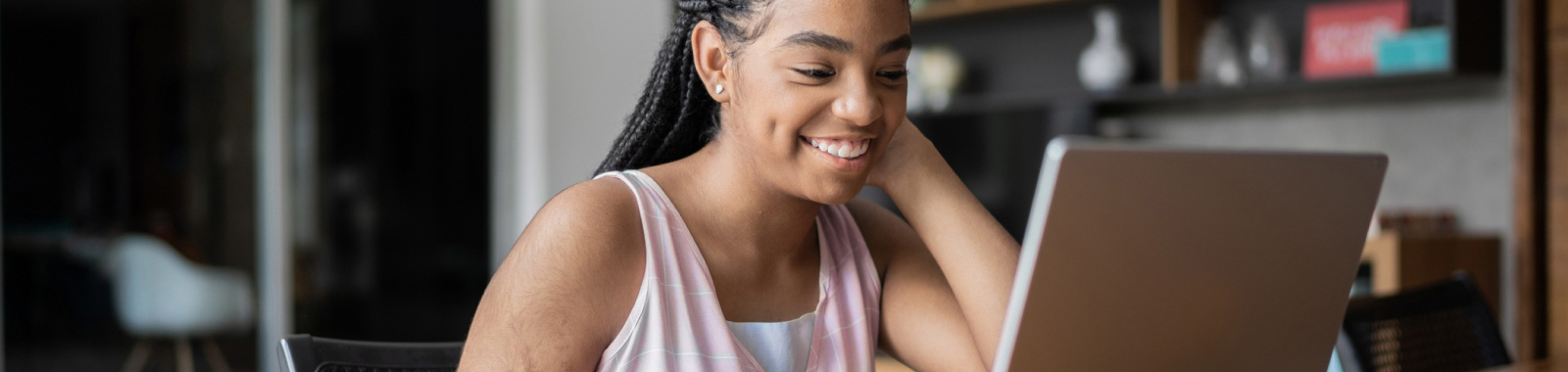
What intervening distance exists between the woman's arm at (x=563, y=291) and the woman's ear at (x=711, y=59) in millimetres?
144

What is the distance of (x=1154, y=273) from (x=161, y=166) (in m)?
3.94

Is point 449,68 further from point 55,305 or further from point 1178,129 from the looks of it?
point 1178,129

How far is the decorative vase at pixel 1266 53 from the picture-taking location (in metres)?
3.30

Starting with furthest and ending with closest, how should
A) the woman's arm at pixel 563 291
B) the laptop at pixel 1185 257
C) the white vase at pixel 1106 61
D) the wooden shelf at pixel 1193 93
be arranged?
1. the white vase at pixel 1106 61
2. the wooden shelf at pixel 1193 93
3. the woman's arm at pixel 563 291
4. the laptop at pixel 1185 257

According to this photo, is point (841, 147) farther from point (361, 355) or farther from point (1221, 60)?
point (1221, 60)

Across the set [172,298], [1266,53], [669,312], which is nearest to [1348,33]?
[1266,53]

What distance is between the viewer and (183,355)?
13.4ft

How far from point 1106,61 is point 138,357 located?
323 cm

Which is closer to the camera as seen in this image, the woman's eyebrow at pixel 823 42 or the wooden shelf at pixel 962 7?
the woman's eyebrow at pixel 823 42

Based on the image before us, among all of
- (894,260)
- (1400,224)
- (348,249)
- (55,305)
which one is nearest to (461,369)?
(894,260)

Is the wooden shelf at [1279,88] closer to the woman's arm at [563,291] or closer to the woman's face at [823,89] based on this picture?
the woman's face at [823,89]

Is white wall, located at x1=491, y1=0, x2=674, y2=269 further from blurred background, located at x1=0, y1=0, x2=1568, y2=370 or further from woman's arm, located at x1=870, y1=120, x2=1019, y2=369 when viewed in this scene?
woman's arm, located at x1=870, y1=120, x2=1019, y2=369

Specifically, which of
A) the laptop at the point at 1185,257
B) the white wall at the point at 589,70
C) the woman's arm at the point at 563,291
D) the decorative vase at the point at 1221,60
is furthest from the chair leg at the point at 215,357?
the laptop at the point at 1185,257

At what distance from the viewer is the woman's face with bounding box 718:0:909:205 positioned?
971mm
